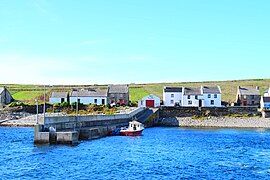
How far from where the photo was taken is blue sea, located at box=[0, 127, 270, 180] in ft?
122

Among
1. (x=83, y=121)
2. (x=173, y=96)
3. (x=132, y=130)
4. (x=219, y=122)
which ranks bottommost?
(x=132, y=130)

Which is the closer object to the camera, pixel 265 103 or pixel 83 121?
pixel 83 121

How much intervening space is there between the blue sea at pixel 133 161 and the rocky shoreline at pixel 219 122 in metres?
44.7

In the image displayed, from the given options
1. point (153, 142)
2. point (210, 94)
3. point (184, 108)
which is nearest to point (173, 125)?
point (184, 108)

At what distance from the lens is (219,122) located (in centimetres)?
10894

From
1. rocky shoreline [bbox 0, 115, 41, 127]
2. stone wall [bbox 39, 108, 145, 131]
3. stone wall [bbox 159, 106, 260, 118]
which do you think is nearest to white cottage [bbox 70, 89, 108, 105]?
stone wall [bbox 159, 106, 260, 118]

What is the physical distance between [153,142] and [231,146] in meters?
10.7

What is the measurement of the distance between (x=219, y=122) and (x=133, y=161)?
67.0 metres

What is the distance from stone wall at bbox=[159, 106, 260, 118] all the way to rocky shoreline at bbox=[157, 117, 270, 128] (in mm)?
2190

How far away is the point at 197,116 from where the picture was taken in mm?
114000

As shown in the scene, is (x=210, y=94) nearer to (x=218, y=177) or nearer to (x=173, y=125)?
(x=173, y=125)

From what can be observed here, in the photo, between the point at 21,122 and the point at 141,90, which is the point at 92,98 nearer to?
the point at 21,122

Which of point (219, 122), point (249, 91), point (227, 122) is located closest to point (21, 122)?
point (219, 122)

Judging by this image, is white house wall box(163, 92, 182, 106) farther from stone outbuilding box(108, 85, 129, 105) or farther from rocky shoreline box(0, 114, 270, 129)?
rocky shoreline box(0, 114, 270, 129)
